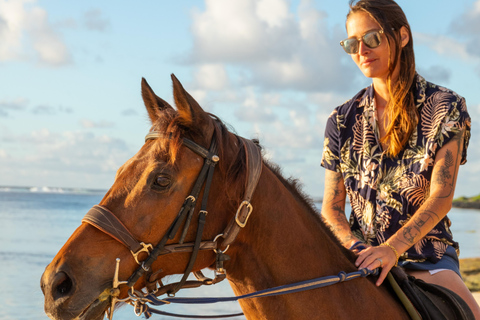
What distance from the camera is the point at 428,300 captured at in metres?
3.04

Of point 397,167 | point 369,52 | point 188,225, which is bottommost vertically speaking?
point 188,225

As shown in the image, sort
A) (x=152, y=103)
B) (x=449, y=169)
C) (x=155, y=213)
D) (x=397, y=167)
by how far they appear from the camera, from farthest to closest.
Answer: (x=397, y=167)
(x=449, y=169)
(x=152, y=103)
(x=155, y=213)

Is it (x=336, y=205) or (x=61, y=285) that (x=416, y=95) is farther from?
(x=61, y=285)

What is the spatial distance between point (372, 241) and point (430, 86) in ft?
3.64

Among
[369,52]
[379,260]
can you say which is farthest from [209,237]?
[369,52]

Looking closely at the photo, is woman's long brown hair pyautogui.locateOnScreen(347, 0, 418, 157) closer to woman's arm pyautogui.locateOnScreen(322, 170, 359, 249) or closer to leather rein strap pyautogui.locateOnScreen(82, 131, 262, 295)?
woman's arm pyautogui.locateOnScreen(322, 170, 359, 249)

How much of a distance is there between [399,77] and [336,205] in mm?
976

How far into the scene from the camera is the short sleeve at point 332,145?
12.3ft

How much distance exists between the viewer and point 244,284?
2.64m

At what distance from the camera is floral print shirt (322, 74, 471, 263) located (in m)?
3.27

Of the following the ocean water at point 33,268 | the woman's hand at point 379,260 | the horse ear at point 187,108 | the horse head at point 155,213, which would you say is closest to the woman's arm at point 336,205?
the woman's hand at point 379,260

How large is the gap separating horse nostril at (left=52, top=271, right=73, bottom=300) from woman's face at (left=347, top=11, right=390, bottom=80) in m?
2.28

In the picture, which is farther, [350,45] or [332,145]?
[332,145]

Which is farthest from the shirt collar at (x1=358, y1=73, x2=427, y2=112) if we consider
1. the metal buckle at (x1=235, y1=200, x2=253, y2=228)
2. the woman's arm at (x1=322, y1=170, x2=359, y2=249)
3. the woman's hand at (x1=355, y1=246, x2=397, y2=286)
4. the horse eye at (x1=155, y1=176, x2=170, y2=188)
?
the horse eye at (x1=155, y1=176, x2=170, y2=188)
